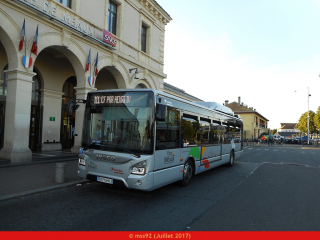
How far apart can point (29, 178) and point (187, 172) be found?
4781mm

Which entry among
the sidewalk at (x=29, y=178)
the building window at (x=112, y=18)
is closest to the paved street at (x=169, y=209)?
the sidewalk at (x=29, y=178)

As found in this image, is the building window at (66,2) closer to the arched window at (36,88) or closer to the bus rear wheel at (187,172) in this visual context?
the arched window at (36,88)

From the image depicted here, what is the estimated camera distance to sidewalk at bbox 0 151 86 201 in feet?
19.7

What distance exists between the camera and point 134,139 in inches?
225

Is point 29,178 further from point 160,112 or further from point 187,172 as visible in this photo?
point 187,172

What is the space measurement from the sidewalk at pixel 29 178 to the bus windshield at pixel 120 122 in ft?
5.32

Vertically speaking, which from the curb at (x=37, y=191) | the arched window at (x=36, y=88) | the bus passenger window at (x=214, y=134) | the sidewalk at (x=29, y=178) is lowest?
the curb at (x=37, y=191)

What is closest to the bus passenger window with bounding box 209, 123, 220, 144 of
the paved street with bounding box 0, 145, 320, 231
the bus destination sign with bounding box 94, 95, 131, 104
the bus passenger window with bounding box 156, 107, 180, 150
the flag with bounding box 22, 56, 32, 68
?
the paved street with bounding box 0, 145, 320, 231

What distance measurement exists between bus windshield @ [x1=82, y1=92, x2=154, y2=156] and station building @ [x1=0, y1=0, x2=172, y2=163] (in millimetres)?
4872

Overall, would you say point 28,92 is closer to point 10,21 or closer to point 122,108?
point 10,21

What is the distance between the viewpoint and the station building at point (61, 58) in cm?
948

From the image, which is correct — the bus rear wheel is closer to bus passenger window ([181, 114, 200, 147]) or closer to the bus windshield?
bus passenger window ([181, 114, 200, 147])

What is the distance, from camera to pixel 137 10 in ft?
55.1

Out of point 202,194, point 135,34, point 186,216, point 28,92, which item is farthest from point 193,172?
point 135,34
